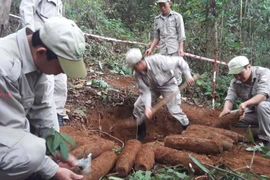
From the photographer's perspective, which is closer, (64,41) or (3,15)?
(64,41)

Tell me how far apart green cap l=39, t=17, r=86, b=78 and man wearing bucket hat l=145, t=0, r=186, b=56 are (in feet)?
16.0

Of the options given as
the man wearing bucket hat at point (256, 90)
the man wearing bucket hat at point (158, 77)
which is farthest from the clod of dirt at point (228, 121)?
the man wearing bucket hat at point (158, 77)

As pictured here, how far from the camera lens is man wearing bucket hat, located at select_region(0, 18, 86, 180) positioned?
211 cm

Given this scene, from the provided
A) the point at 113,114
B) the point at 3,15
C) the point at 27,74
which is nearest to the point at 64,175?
the point at 27,74

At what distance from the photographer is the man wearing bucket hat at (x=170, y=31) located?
6.94 meters

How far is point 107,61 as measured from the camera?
819cm

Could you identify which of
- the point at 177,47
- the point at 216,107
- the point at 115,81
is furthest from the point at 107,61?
the point at 216,107

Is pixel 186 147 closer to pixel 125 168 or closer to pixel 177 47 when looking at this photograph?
pixel 125 168

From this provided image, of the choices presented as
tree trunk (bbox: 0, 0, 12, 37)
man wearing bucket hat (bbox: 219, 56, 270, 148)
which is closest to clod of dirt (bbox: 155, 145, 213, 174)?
man wearing bucket hat (bbox: 219, 56, 270, 148)

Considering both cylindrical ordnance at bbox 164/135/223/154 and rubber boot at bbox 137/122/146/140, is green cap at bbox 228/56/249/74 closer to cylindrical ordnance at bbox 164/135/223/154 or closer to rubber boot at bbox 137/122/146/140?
cylindrical ordnance at bbox 164/135/223/154

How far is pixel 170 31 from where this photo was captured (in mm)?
7012

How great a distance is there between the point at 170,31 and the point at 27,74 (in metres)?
5.05

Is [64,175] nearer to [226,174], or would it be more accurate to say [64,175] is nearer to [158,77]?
[226,174]

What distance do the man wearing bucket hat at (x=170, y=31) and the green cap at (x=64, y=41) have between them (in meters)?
4.87
